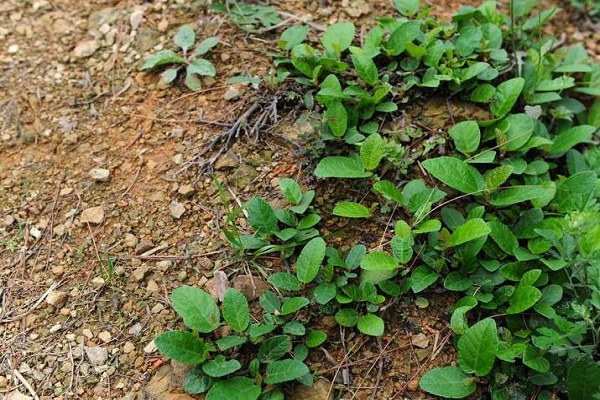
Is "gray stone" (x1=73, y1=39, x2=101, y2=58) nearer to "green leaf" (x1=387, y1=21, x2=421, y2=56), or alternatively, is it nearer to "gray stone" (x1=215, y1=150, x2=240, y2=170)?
"gray stone" (x1=215, y1=150, x2=240, y2=170)

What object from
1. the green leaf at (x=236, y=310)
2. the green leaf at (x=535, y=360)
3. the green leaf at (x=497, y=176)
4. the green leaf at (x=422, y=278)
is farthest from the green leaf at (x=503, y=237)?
the green leaf at (x=236, y=310)

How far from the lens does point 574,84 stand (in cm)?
284

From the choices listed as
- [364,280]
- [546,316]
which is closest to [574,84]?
[546,316]

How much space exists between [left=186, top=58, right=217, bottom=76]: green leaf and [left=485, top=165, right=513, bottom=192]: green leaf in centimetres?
116

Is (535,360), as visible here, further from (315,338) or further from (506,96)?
(506,96)

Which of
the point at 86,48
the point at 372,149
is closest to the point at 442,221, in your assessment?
the point at 372,149

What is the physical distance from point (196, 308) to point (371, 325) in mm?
570

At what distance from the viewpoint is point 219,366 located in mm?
2002

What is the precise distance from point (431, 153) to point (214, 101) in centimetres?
89

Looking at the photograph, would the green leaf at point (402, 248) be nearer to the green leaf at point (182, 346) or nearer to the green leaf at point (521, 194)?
the green leaf at point (521, 194)

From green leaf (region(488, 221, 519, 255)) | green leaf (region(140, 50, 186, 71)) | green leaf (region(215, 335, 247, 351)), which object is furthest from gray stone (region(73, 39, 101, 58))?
green leaf (region(488, 221, 519, 255))

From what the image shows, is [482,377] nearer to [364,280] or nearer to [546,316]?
[546,316]

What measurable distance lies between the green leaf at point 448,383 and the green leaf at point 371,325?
20 cm

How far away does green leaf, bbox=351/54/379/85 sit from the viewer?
248 cm
